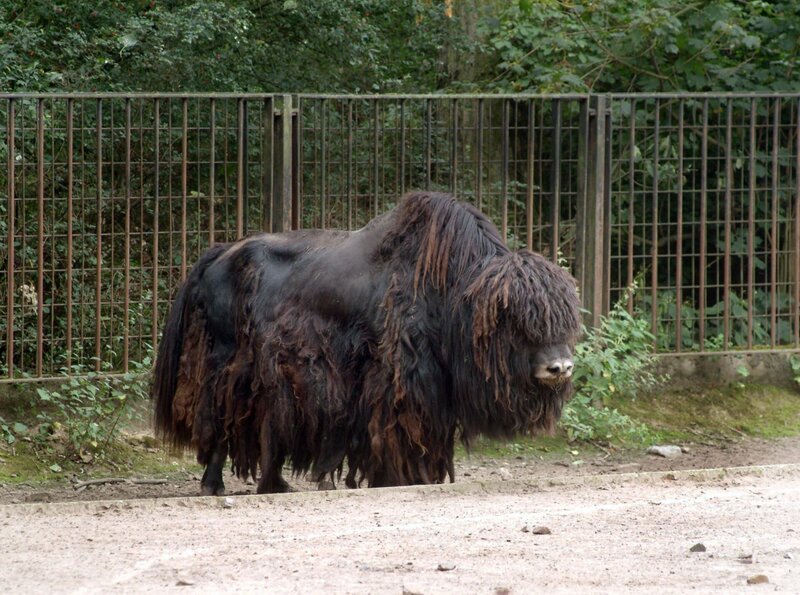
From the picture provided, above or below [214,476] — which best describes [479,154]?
above

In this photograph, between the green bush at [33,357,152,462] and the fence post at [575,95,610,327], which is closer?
the green bush at [33,357,152,462]

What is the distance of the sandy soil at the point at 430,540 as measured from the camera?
482cm

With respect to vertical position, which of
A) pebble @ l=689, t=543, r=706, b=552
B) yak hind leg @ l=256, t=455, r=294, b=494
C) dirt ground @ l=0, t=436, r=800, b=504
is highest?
pebble @ l=689, t=543, r=706, b=552

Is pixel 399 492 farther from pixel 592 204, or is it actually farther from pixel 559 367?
pixel 592 204

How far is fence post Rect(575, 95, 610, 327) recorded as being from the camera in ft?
31.2

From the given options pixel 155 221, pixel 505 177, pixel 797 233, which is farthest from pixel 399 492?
pixel 797 233

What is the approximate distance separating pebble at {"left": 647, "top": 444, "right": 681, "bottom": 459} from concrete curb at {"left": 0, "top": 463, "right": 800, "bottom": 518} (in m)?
1.81

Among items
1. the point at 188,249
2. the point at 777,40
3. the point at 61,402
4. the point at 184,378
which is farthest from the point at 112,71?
the point at 777,40

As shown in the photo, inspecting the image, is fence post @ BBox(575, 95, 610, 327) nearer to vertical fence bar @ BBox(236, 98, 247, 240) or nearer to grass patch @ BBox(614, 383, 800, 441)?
grass patch @ BBox(614, 383, 800, 441)

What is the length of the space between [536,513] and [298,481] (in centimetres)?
271

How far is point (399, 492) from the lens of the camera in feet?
21.1

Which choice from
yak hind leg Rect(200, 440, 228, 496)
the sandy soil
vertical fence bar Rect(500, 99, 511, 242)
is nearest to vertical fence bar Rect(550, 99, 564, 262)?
vertical fence bar Rect(500, 99, 511, 242)

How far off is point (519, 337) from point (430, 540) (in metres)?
1.64

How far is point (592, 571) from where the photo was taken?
5004mm
